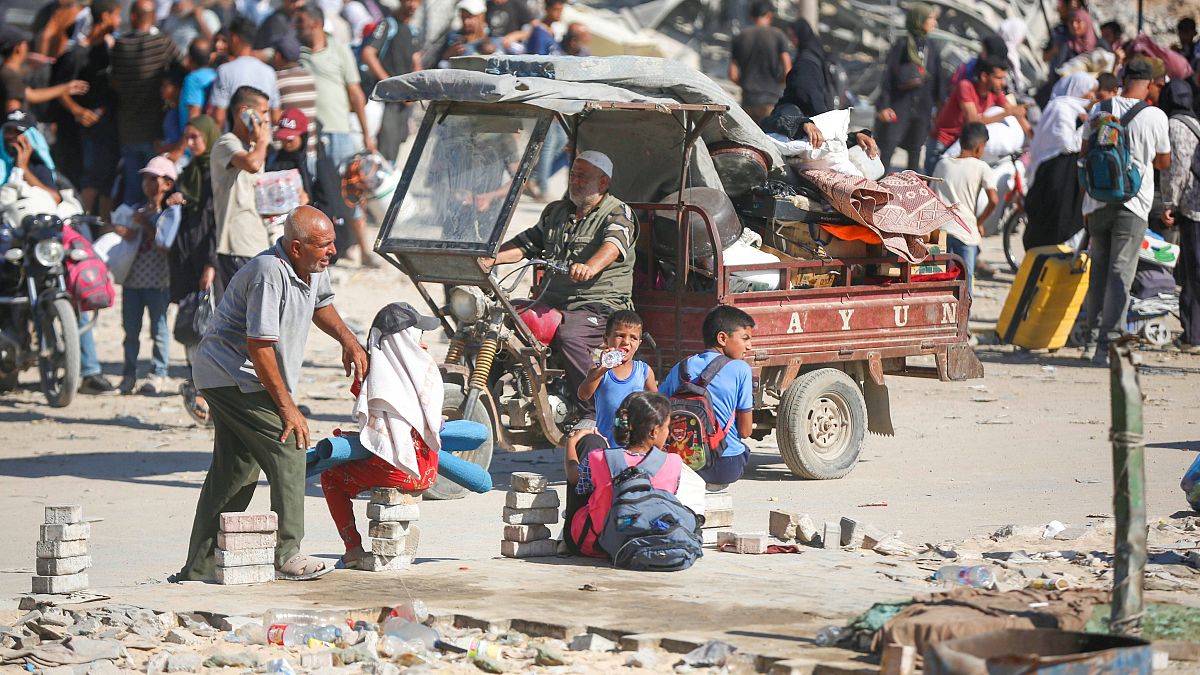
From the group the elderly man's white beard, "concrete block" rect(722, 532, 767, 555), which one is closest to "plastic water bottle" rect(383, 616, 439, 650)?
"concrete block" rect(722, 532, 767, 555)

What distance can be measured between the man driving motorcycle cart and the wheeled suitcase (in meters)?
5.54

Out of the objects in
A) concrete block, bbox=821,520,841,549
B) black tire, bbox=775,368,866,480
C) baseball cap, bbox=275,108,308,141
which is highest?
baseball cap, bbox=275,108,308,141

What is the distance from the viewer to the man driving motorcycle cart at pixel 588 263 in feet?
30.5

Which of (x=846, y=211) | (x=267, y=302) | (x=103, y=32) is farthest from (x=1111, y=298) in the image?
(x=103, y=32)

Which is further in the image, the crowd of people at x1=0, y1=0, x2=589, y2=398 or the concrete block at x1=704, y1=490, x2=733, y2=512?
the crowd of people at x1=0, y1=0, x2=589, y2=398

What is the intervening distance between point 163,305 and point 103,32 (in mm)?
4620

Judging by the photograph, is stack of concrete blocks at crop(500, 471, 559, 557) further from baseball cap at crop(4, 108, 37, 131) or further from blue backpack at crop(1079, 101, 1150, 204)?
baseball cap at crop(4, 108, 37, 131)

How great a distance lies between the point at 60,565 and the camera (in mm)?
6828

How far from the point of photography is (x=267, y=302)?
270 inches

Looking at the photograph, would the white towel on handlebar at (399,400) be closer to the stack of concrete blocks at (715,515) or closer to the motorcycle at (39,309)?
the stack of concrete blocks at (715,515)

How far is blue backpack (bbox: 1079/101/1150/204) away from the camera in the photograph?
41.0ft

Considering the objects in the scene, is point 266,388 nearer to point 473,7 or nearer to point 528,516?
point 528,516

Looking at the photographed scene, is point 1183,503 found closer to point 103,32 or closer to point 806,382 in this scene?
point 806,382

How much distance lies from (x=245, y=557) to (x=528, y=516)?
4.18ft
